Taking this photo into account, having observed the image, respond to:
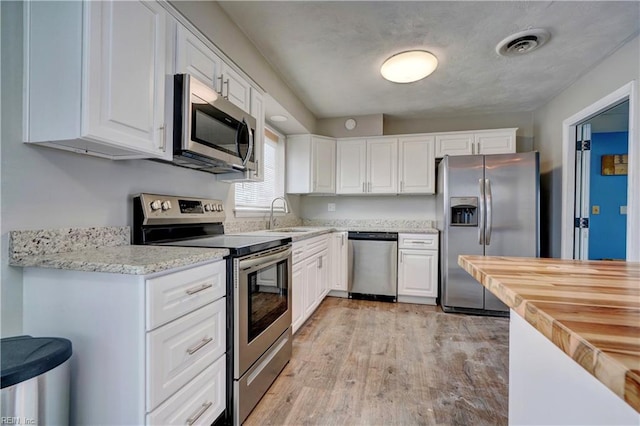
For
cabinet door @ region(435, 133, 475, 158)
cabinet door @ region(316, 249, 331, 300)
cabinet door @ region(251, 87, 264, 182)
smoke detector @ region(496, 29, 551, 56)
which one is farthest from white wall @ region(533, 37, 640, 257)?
cabinet door @ region(251, 87, 264, 182)

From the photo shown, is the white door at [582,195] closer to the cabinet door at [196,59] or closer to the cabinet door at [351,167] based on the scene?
the cabinet door at [351,167]

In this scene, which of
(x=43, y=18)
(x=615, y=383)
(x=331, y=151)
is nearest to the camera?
(x=615, y=383)

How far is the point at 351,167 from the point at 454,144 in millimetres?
1351

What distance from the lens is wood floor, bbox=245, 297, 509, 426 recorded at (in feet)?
5.25

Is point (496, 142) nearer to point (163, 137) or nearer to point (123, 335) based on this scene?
point (163, 137)

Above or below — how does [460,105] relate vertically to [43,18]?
above

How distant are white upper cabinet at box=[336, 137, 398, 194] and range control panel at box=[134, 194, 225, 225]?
7.03 feet

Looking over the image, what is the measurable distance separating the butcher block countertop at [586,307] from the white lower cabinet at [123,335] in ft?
3.60

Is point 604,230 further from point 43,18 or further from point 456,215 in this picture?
point 43,18

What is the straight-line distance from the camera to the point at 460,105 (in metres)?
3.70

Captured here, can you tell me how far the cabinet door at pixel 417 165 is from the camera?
380 cm

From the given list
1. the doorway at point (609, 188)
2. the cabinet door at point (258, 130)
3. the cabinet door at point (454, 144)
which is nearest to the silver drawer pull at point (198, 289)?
the cabinet door at point (258, 130)

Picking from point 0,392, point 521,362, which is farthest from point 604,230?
point 0,392

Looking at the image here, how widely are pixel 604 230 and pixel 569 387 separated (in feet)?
16.3
